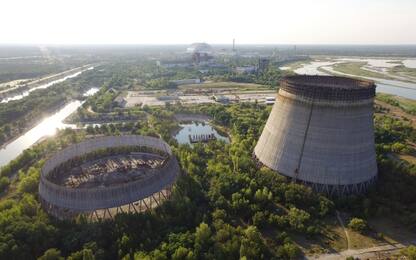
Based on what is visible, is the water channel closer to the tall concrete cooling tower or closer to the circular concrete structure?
the circular concrete structure

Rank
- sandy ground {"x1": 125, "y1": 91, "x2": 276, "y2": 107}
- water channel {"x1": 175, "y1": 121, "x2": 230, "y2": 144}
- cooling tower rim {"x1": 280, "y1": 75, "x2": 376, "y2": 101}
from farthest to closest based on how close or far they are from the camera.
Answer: sandy ground {"x1": 125, "y1": 91, "x2": 276, "y2": 107} < water channel {"x1": 175, "y1": 121, "x2": 230, "y2": 144} < cooling tower rim {"x1": 280, "y1": 75, "x2": 376, "y2": 101}

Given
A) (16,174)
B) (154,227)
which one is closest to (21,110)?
(16,174)

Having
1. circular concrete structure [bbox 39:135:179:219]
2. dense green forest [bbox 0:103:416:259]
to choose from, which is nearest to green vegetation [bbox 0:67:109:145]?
dense green forest [bbox 0:103:416:259]

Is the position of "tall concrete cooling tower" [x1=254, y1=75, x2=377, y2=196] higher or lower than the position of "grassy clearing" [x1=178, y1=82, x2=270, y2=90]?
higher

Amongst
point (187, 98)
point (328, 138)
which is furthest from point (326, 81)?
point (187, 98)

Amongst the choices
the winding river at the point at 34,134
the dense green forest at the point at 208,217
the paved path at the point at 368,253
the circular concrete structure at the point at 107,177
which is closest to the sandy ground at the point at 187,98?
the winding river at the point at 34,134

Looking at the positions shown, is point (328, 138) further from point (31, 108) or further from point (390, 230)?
point (31, 108)

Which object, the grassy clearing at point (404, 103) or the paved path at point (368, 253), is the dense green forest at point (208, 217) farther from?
the grassy clearing at point (404, 103)
